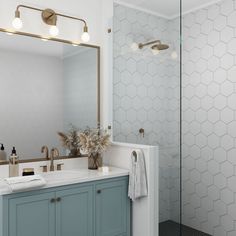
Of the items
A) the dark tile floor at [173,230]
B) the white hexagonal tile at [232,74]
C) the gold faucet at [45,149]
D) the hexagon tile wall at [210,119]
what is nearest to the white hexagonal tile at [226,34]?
the hexagon tile wall at [210,119]

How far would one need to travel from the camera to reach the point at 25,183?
2191 millimetres

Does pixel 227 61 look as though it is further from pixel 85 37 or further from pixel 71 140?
pixel 71 140

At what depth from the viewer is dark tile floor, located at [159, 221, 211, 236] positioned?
2.54 metres

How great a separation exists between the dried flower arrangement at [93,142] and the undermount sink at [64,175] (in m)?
0.22

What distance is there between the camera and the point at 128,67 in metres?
2.90

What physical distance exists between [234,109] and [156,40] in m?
0.91

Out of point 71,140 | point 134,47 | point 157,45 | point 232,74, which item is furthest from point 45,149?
point 232,74

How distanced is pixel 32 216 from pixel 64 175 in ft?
1.61

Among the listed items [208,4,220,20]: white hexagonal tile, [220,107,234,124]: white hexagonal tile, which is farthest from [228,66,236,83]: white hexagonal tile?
[208,4,220,20]: white hexagonal tile

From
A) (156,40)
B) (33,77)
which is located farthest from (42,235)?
(156,40)

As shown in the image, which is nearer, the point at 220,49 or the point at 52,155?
the point at 220,49

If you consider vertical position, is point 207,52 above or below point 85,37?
below

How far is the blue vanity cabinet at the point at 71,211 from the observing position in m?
2.20

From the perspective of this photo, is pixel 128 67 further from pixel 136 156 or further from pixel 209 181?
pixel 209 181
